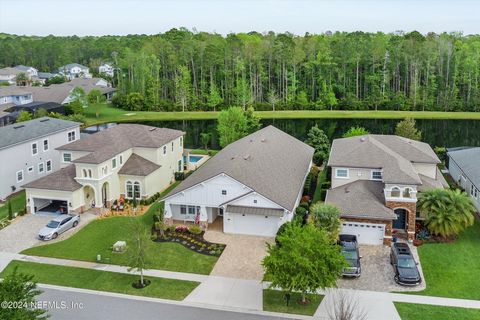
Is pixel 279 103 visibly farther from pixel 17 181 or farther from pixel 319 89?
pixel 17 181

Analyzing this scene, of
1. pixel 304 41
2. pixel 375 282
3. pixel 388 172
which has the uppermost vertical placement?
pixel 304 41

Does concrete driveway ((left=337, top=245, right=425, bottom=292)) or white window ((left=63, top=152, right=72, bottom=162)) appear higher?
white window ((left=63, top=152, right=72, bottom=162))

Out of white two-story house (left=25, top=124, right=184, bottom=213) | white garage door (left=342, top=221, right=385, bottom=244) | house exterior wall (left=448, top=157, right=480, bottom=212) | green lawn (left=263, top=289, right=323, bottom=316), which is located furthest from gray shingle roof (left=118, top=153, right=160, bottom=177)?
house exterior wall (left=448, top=157, right=480, bottom=212)

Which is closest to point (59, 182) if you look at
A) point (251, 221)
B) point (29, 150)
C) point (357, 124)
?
point (29, 150)

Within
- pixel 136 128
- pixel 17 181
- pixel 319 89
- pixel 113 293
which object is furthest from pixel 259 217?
pixel 319 89

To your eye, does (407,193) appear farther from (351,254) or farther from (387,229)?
(351,254)

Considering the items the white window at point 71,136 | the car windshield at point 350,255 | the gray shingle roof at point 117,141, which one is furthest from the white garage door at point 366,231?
the white window at point 71,136

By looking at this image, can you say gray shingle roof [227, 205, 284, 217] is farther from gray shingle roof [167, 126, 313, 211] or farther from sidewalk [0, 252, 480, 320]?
sidewalk [0, 252, 480, 320]
